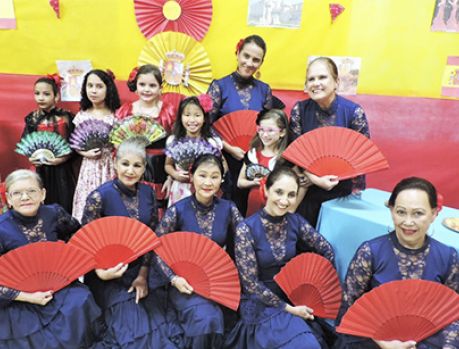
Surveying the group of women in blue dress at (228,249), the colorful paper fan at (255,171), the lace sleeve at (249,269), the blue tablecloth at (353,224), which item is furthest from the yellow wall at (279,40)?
the lace sleeve at (249,269)

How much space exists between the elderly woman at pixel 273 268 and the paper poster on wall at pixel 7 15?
2820 millimetres

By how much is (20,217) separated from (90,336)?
2.35 ft

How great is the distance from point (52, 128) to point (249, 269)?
1.93 m

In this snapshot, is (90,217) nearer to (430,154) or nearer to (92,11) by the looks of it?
(92,11)

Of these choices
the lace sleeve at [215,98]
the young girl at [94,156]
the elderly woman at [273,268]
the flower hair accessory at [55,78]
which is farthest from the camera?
the flower hair accessory at [55,78]

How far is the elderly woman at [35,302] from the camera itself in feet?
6.23

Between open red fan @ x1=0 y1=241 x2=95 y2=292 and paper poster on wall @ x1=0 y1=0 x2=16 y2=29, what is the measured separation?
248 centimetres

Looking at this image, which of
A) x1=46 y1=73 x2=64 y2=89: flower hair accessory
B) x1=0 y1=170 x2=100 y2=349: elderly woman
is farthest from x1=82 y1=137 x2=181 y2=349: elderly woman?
x1=46 y1=73 x2=64 y2=89: flower hair accessory

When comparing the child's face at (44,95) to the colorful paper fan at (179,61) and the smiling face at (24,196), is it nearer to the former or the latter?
the colorful paper fan at (179,61)

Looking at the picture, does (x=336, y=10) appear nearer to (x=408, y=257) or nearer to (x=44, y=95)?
(x=408, y=257)

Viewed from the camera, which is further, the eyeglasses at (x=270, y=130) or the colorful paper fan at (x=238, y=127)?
the colorful paper fan at (x=238, y=127)

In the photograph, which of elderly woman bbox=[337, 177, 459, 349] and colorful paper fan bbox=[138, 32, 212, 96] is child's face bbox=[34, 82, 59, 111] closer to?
colorful paper fan bbox=[138, 32, 212, 96]

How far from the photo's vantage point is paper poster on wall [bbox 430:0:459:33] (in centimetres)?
340

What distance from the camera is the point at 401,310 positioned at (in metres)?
1.74
